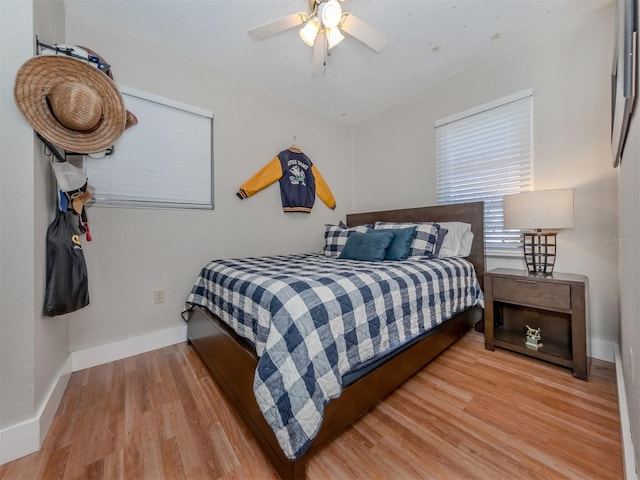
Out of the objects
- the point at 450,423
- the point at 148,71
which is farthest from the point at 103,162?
the point at 450,423

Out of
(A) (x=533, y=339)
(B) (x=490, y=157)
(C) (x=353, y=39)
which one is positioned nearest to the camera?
(A) (x=533, y=339)

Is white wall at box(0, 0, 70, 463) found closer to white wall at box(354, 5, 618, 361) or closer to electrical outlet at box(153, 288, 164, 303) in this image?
electrical outlet at box(153, 288, 164, 303)

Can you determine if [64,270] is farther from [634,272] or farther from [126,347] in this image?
[634,272]

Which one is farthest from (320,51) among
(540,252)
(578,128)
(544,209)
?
(540,252)

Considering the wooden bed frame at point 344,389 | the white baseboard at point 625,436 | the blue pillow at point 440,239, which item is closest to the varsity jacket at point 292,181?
the wooden bed frame at point 344,389

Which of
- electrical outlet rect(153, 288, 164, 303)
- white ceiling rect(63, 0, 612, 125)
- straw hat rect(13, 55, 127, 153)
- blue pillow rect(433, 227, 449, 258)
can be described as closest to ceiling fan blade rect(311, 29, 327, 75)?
white ceiling rect(63, 0, 612, 125)

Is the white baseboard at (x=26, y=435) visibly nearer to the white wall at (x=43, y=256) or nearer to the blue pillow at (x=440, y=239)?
the white wall at (x=43, y=256)

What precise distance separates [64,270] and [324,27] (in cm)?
208

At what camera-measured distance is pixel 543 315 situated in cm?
201

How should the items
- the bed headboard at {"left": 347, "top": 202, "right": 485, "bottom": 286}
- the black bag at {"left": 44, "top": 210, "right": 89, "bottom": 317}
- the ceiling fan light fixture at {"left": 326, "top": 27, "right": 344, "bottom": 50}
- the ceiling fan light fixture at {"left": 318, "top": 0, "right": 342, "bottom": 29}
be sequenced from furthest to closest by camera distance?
the bed headboard at {"left": 347, "top": 202, "right": 485, "bottom": 286} → the ceiling fan light fixture at {"left": 326, "top": 27, "right": 344, "bottom": 50} → the ceiling fan light fixture at {"left": 318, "top": 0, "right": 342, "bottom": 29} → the black bag at {"left": 44, "top": 210, "right": 89, "bottom": 317}

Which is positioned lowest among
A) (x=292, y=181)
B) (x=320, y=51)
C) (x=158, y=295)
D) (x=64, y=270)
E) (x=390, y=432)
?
(x=390, y=432)

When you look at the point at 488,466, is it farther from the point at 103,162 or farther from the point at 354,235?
the point at 103,162

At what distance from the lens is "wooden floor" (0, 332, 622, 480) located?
0.99 meters

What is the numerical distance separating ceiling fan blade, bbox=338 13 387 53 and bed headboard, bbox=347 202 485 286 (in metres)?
1.53
